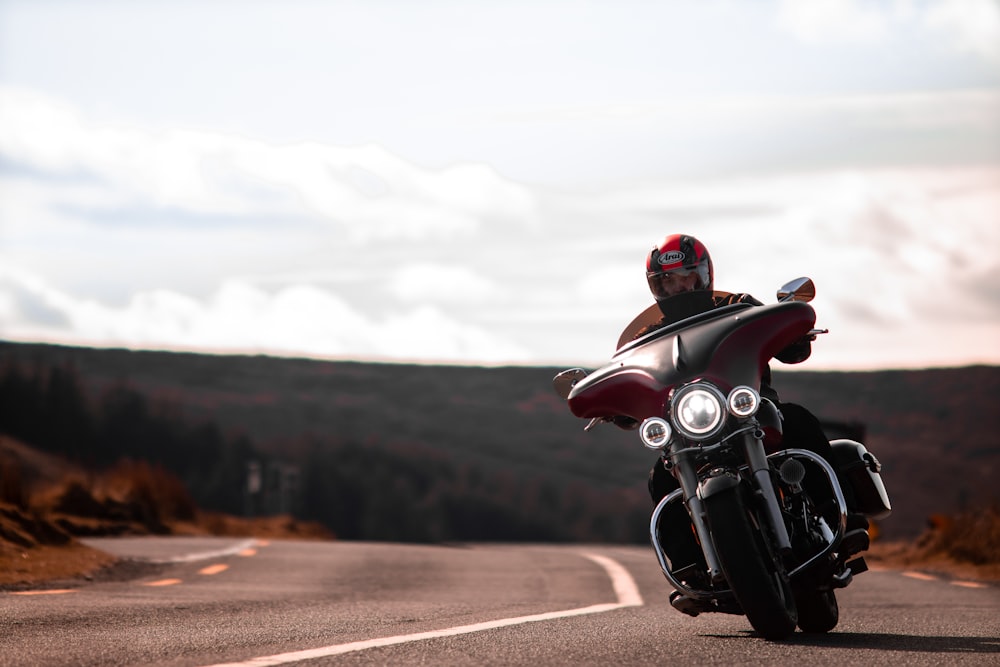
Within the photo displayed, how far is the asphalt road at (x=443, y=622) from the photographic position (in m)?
5.80

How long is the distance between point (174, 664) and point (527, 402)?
104 meters

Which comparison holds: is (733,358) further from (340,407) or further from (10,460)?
(340,407)

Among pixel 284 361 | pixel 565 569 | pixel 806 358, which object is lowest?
pixel 565 569

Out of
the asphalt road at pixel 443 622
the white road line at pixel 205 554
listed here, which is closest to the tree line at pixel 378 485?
the white road line at pixel 205 554

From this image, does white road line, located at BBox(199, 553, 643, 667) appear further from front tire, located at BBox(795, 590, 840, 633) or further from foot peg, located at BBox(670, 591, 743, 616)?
front tire, located at BBox(795, 590, 840, 633)

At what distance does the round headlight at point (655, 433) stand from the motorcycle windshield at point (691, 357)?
97mm

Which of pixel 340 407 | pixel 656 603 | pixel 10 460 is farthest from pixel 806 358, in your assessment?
pixel 340 407

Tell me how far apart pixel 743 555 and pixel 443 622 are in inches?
80.1

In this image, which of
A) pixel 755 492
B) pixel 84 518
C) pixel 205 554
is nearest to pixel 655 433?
pixel 755 492

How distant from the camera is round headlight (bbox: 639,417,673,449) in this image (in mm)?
6254

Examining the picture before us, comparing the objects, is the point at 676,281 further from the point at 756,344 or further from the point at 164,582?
the point at 164,582

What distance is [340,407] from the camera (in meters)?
115

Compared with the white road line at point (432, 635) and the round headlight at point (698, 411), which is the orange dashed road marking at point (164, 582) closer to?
the white road line at point (432, 635)

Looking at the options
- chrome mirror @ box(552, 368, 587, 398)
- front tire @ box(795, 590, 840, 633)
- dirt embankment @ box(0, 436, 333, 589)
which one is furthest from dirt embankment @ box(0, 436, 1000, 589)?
front tire @ box(795, 590, 840, 633)
